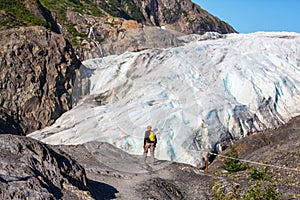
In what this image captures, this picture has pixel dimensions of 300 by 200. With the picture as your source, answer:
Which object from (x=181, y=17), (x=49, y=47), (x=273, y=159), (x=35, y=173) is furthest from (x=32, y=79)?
(x=181, y=17)

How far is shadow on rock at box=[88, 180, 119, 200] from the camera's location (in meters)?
10.7

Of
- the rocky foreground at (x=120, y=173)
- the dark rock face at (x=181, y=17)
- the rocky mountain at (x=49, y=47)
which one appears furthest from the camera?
the dark rock face at (x=181, y=17)

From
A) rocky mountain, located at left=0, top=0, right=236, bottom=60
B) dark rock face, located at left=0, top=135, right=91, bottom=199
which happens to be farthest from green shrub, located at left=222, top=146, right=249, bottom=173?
rocky mountain, located at left=0, top=0, right=236, bottom=60

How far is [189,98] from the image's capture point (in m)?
23.7

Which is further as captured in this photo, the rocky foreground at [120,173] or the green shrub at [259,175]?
the green shrub at [259,175]

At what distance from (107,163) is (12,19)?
3007 centimetres

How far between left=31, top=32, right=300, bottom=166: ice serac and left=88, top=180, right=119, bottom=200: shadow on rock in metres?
8.98

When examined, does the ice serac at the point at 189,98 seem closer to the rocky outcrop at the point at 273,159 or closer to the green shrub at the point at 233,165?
the rocky outcrop at the point at 273,159

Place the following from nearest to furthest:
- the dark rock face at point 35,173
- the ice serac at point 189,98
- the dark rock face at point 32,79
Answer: the dark rock face at point 35,173, the ice serac at point 189,98, the dark rock face at point 32,79

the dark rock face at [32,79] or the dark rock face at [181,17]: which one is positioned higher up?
the dark rock face at [181,17]

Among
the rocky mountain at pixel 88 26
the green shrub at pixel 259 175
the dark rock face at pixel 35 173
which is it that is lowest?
the green shrub at pixel 259 175

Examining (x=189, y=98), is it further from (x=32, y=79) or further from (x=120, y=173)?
(x=120, y=173)

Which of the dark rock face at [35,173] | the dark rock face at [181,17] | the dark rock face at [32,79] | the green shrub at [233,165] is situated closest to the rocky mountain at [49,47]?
the dark rock face at [32,79]

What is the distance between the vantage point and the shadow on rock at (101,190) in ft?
35.0
